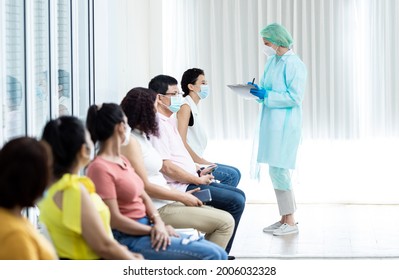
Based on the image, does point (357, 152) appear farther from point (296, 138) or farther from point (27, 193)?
point (27, 193)

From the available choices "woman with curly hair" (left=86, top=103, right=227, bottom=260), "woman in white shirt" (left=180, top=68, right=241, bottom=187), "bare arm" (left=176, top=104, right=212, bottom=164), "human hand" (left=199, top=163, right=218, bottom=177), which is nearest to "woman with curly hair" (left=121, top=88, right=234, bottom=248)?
"woman with curly hair" (left=86, top=103, right=227, bottom=260)

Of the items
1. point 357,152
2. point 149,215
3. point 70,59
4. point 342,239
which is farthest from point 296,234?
point 149,215

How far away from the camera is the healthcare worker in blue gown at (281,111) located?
239 inches

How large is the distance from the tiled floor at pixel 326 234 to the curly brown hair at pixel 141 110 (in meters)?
1.60

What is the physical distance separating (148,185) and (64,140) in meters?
1.12

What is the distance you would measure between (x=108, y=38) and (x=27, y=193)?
149 inches

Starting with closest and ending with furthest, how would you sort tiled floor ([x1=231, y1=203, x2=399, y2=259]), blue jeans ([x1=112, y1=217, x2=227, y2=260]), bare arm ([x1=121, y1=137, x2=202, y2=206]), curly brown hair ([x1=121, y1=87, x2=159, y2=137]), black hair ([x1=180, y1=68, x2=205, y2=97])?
blue jeans ([x1=112, y1=217, x2=227, y2=260]) < bare arm ([x1=121, y1=137, x2=202, y2=206]) < curly brown hair ([x1=121, y1=87, x2=159, y2=137]) < tiled floor ([x1=231, y1=203, x2=399, y2=259]) < black hair ([x1=180, y1=68, x2=205, y2=97])

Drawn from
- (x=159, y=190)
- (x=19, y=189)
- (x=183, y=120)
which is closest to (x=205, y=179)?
(x=183, y=120)

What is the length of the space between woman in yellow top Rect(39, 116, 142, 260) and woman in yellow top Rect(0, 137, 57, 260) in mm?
447

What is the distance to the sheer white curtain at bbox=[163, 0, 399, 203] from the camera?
24.0 feet

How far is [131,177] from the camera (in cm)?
359

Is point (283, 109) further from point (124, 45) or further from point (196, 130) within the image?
point (124, 45)

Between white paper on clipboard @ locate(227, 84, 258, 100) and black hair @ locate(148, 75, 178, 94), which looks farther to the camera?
white paper on clipboard @ locate(227, 84, 258, 100)

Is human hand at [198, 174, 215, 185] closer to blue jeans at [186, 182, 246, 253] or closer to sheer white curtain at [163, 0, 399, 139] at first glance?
blue jeans at [186, 182, 246, 253]
